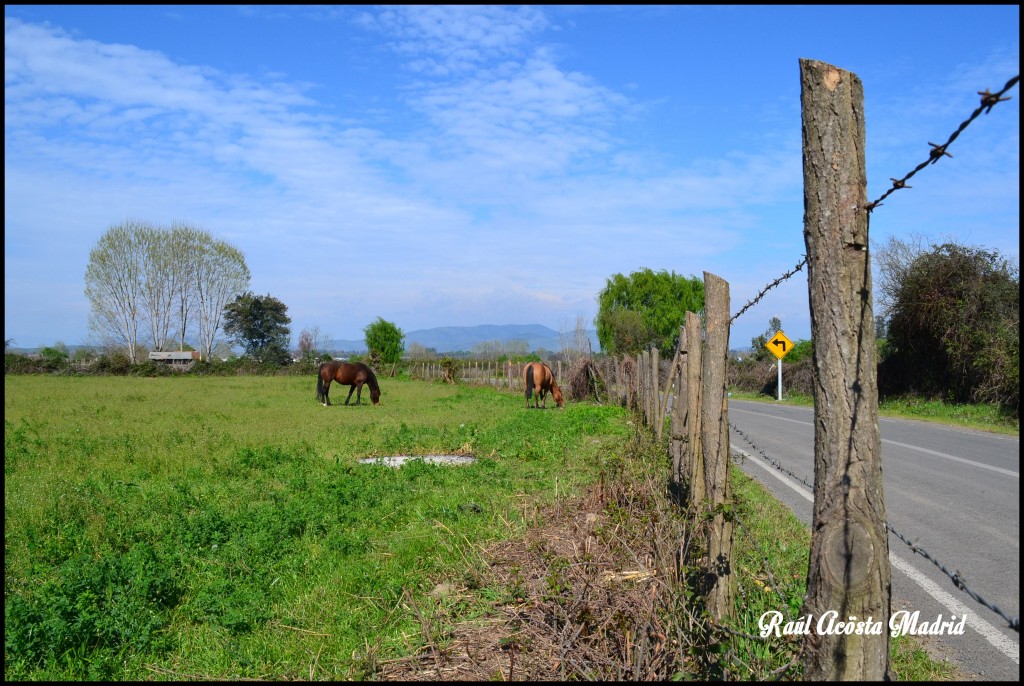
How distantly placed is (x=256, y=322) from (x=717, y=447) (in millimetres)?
72004

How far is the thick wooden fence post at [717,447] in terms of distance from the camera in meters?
3.49

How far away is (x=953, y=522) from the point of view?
20.6ft

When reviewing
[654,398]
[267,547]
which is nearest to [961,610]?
[267,547]

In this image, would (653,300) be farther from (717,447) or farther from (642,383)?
(717,447)

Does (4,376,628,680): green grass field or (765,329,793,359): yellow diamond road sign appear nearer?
(4,376,628,680): green grass field

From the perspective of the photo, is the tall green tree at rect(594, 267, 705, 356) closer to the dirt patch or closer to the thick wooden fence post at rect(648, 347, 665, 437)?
the thick wooden fence post at rect(648, 347, 665, 437)

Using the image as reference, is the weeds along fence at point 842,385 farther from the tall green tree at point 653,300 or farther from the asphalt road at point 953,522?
the tall green tree at point 653,300

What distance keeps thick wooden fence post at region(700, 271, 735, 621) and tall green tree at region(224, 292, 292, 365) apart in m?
69.1

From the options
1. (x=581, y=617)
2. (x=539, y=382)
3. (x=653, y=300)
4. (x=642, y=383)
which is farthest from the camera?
(x=653, y=300)

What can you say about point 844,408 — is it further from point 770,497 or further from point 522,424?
point 522,424

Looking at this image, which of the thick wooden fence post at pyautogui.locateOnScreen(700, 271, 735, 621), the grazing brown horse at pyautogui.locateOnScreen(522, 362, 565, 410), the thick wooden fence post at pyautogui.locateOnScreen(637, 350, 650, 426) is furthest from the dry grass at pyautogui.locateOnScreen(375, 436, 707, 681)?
the grazing brown horse at pyautogui.locateOnScreen(522, 362, 565, 410)

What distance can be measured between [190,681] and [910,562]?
5.21 metres

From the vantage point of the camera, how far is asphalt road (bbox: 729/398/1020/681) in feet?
13.5

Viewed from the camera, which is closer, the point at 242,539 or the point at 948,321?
the point at 242,539
